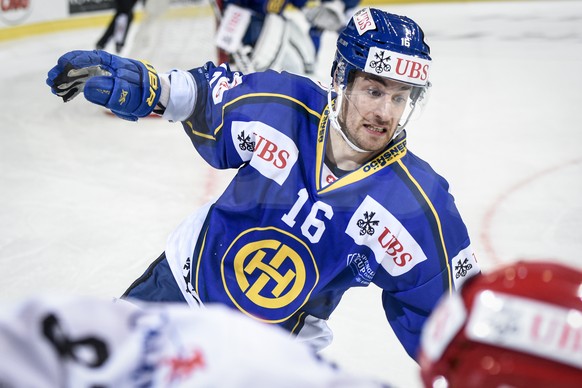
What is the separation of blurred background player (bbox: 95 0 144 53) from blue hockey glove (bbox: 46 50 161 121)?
4187mm

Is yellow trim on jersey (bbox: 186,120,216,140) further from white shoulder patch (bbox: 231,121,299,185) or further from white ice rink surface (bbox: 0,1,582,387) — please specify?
white ice rink surface (bbox: 0,1,582,387)

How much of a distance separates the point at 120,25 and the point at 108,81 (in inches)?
170

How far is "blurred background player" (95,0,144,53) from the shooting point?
586 cm

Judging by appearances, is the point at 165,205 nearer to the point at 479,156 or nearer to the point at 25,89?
the point at 479,156

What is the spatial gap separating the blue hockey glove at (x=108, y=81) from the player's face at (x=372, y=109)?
0.41 metres

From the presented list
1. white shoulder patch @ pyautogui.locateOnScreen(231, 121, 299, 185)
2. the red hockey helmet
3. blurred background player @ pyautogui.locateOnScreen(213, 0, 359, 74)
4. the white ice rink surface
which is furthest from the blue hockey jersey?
blurred background player @ pyautogui.locateOnScreen(213, 0, 359, 74)

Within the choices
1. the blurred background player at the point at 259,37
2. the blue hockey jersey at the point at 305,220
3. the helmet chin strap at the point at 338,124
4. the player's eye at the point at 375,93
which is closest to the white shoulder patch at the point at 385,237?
the blue hockey jersey at the point at 305,220

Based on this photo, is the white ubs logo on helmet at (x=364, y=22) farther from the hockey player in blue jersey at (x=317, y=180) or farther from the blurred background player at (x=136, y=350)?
the blurred background player at (x=136, y=350)

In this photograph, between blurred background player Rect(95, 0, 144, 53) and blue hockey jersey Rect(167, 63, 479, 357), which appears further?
blurred background player Rect(95, 0, 144, 53)

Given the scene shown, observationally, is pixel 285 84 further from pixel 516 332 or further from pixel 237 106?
pixel 516 332

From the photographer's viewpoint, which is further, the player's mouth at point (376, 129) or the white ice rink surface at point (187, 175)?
the white ice rink surface at point (187, 175)

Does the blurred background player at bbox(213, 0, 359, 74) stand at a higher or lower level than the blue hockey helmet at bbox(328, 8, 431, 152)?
lower

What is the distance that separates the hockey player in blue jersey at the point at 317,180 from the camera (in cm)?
171

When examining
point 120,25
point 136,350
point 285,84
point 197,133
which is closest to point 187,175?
point 197,133
